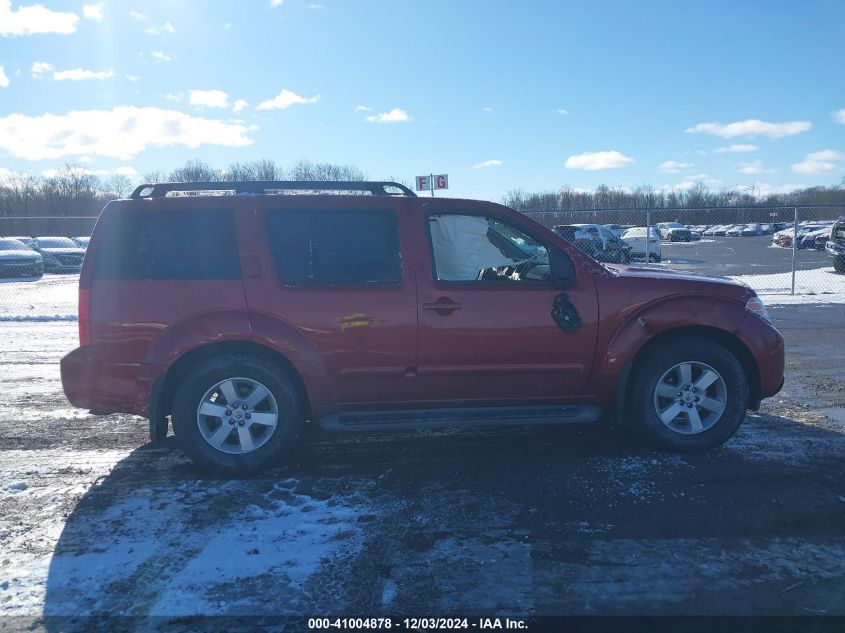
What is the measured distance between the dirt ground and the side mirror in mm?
1320

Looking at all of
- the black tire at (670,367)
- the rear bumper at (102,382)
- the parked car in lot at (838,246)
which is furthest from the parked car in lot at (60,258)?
the parked car in lot at (838,246)

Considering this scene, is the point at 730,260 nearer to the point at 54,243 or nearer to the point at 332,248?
the point at 332,248

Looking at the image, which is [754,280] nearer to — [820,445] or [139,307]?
[820,445]

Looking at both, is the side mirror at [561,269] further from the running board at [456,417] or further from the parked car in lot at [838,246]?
the parked car in lot at [838,246]

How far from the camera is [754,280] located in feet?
59.1

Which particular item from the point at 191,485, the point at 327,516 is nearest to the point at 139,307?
the point at 191,485

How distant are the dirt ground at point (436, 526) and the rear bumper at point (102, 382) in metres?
0.55

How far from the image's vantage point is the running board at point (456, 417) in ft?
14.3

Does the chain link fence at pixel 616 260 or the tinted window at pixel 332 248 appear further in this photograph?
the chain link fence at pixel 616 260

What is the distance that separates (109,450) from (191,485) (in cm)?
117

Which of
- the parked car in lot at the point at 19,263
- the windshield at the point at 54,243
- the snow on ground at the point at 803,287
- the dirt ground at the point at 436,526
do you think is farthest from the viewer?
the windshield at the point at 54,243

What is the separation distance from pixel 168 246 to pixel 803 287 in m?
16.5

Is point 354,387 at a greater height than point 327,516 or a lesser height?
greater

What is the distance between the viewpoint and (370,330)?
4309 millimetres
